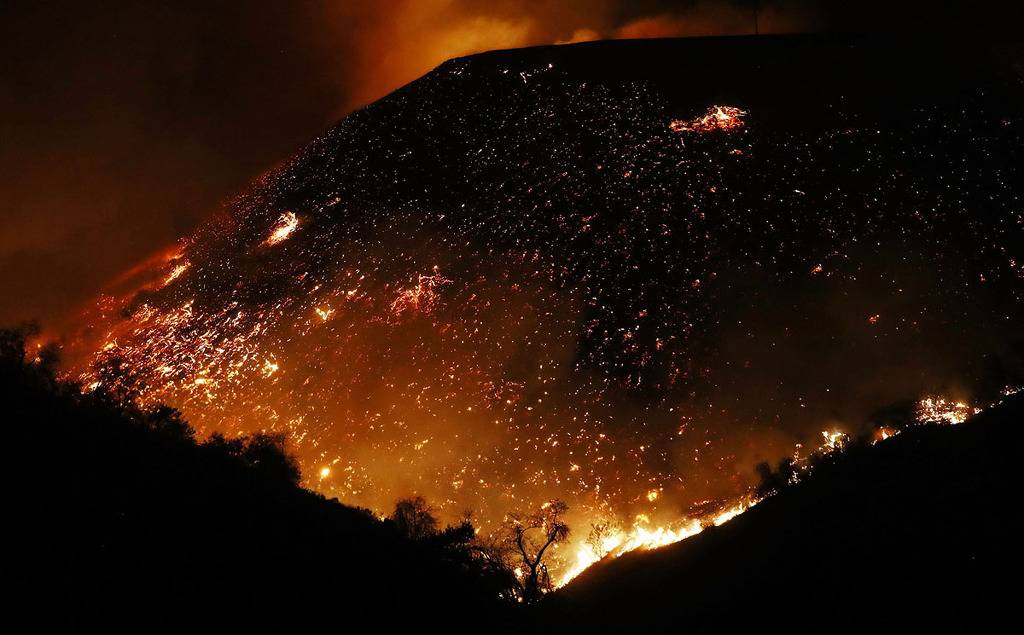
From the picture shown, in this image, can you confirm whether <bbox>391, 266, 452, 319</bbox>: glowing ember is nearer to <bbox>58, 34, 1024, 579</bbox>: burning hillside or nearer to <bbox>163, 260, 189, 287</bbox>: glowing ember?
<bbox>58, 34, 1024, 579</bbox>: burning hillside

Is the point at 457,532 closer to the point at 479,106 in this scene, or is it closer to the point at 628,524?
the point at 628,524

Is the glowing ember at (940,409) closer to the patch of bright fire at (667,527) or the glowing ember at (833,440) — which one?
the patch of bright fire at (667,527)

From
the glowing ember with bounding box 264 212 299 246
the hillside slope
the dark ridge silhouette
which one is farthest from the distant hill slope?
the glowing ember with bounding box 264 212 299 246

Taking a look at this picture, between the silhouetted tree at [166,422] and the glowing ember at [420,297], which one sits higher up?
the glowing ember at [420,297]

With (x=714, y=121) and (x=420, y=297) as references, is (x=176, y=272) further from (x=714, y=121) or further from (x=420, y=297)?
(x=714, y=121)

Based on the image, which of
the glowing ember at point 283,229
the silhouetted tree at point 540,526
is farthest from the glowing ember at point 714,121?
the glowing ember at point 283,229

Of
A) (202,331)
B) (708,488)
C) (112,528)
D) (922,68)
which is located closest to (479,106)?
(202,331)
